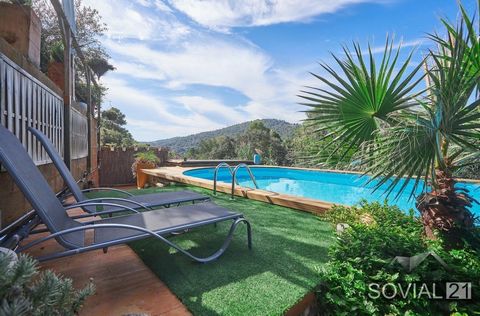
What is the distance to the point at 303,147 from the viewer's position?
3.24 m

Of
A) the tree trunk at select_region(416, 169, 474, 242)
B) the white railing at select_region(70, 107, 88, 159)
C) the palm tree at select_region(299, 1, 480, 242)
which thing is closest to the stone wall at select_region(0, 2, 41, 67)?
the white railing at select_region(70, 107, 88, 159)

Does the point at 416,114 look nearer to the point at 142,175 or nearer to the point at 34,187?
the point at 34,187

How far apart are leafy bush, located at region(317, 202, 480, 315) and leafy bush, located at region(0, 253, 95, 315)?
1787mm

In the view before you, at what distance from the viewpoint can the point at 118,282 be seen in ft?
6.28

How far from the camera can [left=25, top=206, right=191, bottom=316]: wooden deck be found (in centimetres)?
160

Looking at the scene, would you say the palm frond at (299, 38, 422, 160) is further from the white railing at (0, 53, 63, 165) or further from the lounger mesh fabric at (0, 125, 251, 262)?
the white railing at (0, 53, 63, 165)

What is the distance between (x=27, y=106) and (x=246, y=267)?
9.98 feet

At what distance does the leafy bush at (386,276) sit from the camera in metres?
1.87

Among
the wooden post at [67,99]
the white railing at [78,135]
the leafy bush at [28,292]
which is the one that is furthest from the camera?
the white railing at [78,135]

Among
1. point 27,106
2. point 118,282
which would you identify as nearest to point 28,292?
point 118,282

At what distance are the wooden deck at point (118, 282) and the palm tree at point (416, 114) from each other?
2.11 metres

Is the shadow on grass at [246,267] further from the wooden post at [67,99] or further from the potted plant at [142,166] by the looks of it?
the potted plant at [142,166]

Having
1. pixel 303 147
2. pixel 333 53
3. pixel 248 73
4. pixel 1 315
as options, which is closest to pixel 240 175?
pixel 248 73

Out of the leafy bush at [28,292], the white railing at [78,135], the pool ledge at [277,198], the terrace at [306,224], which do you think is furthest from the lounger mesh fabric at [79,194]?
Result: the leafy bush at [28,292]
